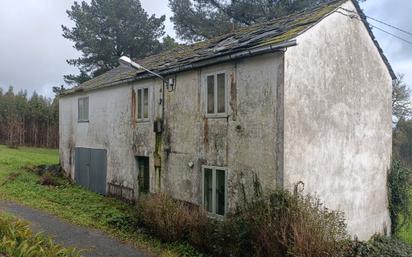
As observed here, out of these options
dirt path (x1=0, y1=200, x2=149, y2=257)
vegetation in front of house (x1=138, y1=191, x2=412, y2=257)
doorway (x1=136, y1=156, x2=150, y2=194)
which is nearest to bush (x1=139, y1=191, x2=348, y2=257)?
vegetation in front of house (x1=138, y1=191, x2=412, y2=257)

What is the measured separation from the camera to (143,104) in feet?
51.8

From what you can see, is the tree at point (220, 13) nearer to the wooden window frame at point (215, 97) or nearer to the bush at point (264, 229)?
the wooden window frame at point (215, 97)

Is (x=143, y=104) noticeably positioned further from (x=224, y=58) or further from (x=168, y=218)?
(x=168, y=218)

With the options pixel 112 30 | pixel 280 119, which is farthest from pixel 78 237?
pixel 112 30

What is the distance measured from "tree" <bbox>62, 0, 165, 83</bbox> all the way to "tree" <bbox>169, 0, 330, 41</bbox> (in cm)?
368

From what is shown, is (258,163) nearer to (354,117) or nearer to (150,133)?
(354,117)

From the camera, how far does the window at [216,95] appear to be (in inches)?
465

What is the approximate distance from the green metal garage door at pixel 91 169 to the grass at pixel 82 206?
1.39ft

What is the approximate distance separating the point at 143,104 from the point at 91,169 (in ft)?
19.5

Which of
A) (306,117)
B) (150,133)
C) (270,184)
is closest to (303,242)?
(270,184)

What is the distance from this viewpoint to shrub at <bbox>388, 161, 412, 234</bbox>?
14.0m

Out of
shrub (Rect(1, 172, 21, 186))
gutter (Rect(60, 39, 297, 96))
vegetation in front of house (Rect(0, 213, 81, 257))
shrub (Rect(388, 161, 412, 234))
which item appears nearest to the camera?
vegetation in front of house (Rect(0, 213, 81, 257))

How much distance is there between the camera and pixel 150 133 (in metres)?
15.2

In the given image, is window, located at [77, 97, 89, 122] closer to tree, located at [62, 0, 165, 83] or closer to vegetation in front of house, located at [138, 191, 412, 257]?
vegetation in front of house, located at [138, 191, 412, 257]
